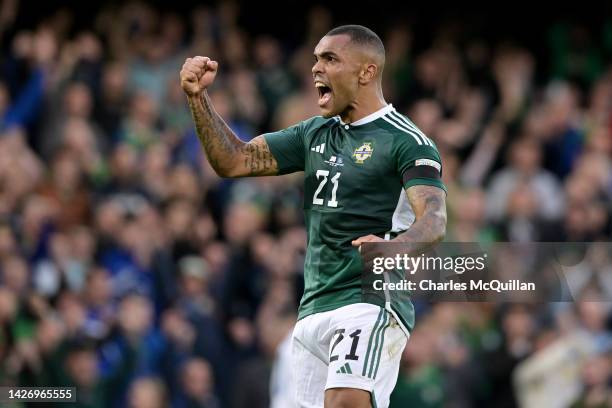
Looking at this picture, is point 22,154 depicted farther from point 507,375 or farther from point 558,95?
point 558,95

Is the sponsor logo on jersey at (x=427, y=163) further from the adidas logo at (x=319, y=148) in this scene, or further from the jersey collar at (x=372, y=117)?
the adidas logo at (x=319, y=148)

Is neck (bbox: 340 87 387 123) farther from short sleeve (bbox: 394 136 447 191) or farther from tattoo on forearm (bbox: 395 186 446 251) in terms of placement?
tattoo on forearm (bbox: 395 186 446 251)

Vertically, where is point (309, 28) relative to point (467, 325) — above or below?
above

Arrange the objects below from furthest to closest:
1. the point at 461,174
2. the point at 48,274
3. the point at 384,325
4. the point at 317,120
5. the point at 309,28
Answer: the point at 309,28 < the point at 461,174 < the point at 48,274 < the point at 317,120 < the point at 384,325

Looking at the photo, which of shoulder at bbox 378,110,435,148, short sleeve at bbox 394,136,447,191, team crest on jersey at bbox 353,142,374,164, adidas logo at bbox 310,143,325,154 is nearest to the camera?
short sleeve at bbox 394,136,447,191

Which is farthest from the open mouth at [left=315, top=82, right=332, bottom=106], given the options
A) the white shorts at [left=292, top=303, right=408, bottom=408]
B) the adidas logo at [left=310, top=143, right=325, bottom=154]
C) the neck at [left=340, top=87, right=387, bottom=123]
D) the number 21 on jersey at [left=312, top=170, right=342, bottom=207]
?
the white shorts at [left=292, top=303, right=408, bottom=408]

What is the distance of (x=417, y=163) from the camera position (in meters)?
6.80

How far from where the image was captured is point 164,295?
1249 centimetres

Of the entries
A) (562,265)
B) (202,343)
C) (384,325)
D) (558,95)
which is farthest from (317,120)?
(558,95)

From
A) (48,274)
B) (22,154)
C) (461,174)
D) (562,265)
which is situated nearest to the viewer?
(562,265)

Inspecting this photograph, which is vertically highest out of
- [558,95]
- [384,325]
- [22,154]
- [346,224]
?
[558,95]

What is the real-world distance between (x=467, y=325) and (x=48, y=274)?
3.84m

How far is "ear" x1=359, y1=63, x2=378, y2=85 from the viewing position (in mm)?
7172

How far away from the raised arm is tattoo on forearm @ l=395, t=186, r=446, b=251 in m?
1.10
